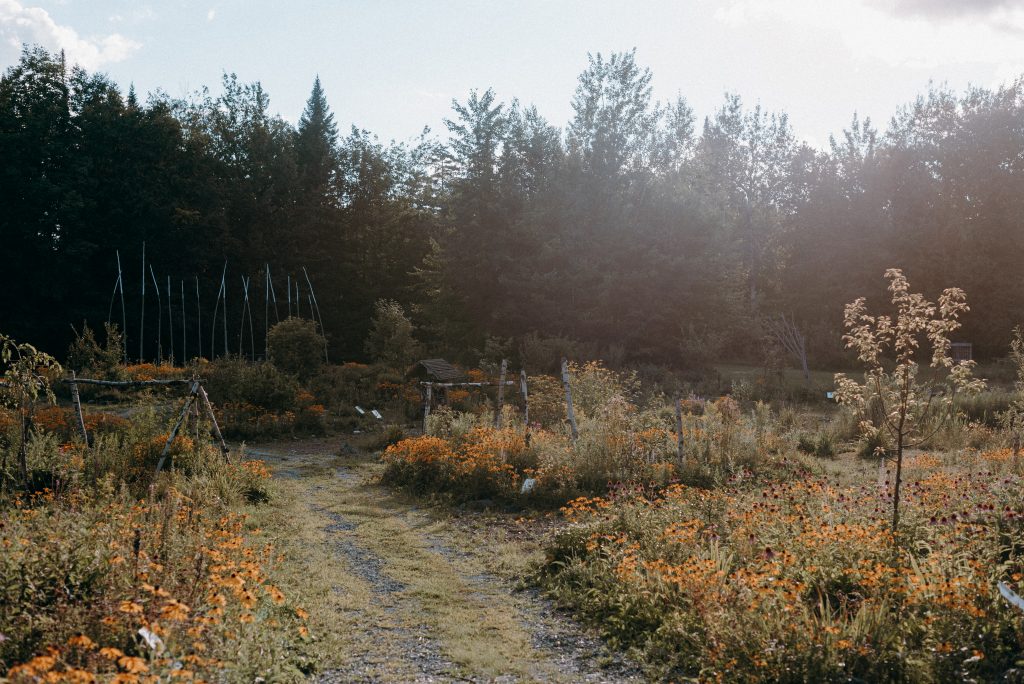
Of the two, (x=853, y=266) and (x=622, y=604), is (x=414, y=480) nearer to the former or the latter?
(x=622, y=604)

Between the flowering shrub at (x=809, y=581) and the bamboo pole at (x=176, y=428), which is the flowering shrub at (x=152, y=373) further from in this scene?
the flowering shrub at (x=809, y=581)

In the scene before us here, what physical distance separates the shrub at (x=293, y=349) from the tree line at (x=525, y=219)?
22.2 ft

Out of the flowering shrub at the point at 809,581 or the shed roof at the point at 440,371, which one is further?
the shed roof at the point at 440,371

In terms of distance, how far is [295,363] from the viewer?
69.6 feet

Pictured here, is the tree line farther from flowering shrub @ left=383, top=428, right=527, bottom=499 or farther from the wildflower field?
the wildflower field

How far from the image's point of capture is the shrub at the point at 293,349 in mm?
21078

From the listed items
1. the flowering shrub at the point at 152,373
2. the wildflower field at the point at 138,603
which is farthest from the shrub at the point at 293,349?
the wildflower field at the point at 138,603

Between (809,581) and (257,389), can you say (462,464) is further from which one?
(257,389)

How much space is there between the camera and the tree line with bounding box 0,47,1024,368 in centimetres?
2775

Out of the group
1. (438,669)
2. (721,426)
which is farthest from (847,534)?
(721,426)

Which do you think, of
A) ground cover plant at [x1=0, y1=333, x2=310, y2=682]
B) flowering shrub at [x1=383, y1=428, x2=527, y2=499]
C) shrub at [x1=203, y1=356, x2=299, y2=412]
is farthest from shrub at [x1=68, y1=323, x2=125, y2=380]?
ground cover plant at [x1=0, y1=333, x2=310, y2=682]

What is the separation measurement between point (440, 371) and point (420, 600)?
1339 centimetres

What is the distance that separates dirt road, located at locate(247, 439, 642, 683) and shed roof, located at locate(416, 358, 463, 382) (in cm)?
867

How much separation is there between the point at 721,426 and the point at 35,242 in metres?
29.8
